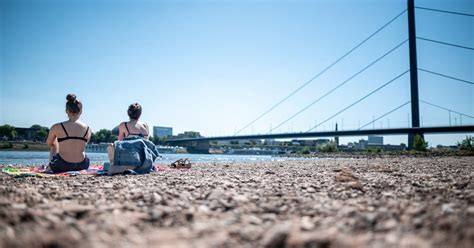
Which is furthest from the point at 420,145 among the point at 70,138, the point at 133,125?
the point at 70,138

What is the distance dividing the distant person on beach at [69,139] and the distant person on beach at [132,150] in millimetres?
545

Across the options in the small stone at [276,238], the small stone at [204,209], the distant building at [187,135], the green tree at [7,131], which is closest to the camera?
the small stone at [276,238]

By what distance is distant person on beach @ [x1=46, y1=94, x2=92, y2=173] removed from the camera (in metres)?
5.28

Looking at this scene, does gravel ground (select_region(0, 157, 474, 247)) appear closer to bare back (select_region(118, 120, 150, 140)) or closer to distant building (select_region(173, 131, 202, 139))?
bare back (select_region(118, 120, 150, 140))

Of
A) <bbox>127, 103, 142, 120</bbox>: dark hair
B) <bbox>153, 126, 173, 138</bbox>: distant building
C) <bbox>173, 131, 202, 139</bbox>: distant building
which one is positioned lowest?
<bbox>127, 103, 142, 120</bbox>: dark hair

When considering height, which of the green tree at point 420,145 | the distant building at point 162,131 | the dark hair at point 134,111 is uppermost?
the distant building at point 162,131

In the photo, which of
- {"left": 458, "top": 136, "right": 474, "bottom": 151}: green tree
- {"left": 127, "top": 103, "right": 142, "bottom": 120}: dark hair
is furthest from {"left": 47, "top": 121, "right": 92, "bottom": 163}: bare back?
{"left": 458, "top": 136, "right": 474, "bottom": 151}: green tree

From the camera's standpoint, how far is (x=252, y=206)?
7.82 feet

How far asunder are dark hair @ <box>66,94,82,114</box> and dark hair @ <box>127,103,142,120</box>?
1.00 m

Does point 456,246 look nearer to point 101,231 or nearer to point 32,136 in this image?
point 101,231

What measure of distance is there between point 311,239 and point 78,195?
91.0 inches

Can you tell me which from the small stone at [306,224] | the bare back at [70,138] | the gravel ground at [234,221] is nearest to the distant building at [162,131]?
the bare back at [70,138]

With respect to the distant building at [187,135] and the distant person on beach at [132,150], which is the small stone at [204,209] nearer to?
the distant person on beach at [132,150]

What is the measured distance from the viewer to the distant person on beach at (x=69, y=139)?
528 cm
